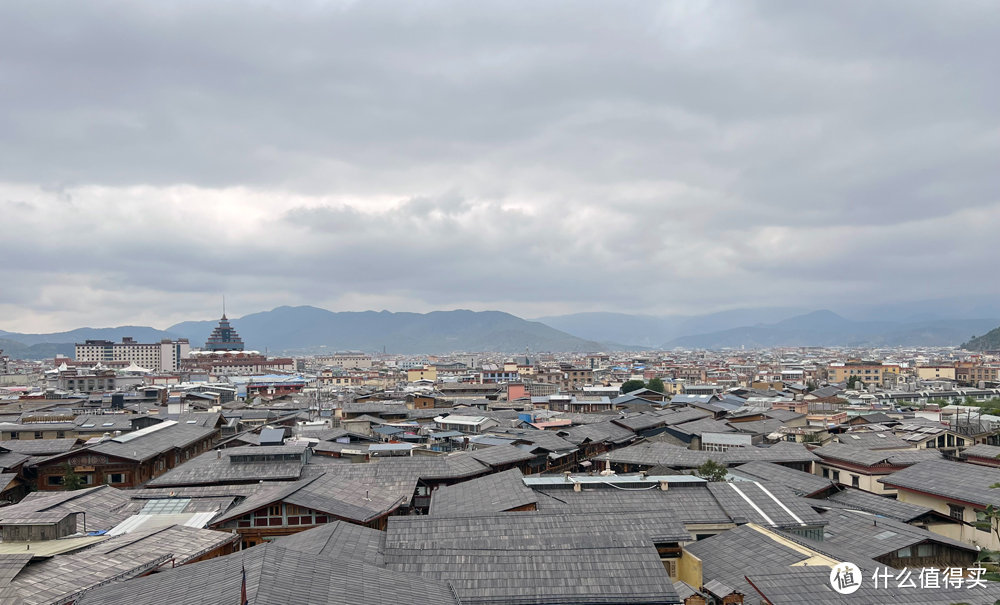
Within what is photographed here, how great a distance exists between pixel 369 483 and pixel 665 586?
1596 centimetres

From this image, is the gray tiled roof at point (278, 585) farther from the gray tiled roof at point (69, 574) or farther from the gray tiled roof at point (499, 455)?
the gray tiled roof at point (499, 455)

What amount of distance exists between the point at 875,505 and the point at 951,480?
3.28 m

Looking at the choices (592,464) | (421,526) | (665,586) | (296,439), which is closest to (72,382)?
(296,439)

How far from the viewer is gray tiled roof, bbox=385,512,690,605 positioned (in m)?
14.7

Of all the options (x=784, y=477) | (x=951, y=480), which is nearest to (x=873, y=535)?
(x=951, y=480)

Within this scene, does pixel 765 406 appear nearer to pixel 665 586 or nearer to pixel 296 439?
pixel 296 439

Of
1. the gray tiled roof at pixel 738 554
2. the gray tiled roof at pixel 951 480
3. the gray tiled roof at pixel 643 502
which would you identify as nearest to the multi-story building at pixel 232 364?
the gray tiled roof at pixel 643 502

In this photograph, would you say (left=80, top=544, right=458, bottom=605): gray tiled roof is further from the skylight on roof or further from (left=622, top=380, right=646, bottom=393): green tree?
(left=622, top=380, right=646, bottom=393): green tree

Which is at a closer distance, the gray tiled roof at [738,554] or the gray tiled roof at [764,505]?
the gray tiled roof at [738,554]

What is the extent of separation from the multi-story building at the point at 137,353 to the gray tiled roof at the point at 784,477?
178800 millimetres

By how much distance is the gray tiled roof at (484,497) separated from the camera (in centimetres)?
2323

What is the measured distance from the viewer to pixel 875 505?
26641 mm

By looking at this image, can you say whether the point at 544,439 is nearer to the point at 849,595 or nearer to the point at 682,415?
the point at 682,415

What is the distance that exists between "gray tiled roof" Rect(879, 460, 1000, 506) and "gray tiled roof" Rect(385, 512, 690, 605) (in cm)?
1312
